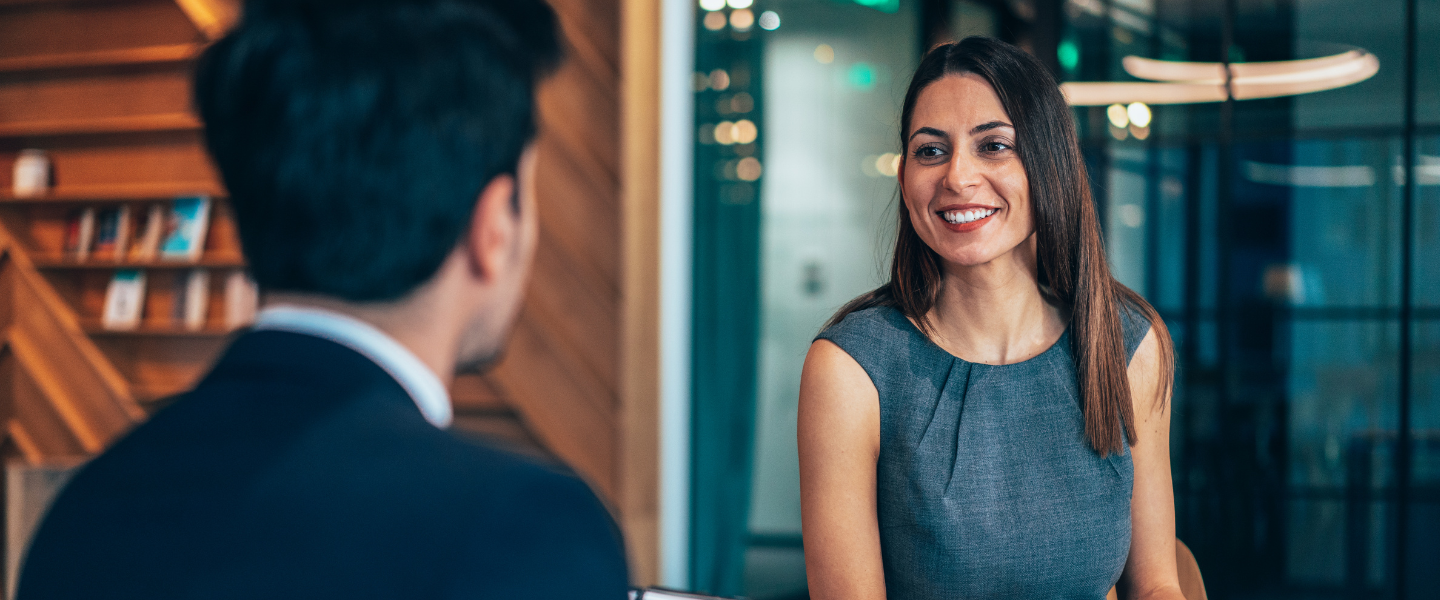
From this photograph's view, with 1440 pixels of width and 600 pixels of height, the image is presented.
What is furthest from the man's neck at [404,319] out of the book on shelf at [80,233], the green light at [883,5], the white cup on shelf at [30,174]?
the white cup on shelf at [30,174]

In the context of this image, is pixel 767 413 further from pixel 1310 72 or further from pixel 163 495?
pixel 163 495

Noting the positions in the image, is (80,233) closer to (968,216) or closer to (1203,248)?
(968,216)

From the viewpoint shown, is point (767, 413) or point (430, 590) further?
point (767, 413)

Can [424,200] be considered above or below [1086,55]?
below

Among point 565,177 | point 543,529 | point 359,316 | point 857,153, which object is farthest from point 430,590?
point 857,153

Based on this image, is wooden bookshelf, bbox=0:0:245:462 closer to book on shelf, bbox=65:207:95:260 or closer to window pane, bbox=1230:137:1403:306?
book on shelf, bbox=65:207:95:260

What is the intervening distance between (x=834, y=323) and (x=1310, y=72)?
9.19 feet

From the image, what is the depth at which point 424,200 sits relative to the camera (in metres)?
0.59

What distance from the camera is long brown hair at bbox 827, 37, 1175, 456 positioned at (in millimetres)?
1514

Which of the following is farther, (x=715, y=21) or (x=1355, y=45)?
(x=715, y=21)

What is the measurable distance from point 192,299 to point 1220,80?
448 cm

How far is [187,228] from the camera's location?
443 cm

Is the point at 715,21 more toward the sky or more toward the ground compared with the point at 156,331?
more toward the sky

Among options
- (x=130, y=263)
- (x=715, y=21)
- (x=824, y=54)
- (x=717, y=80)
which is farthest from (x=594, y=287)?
(x=130, y=263)
